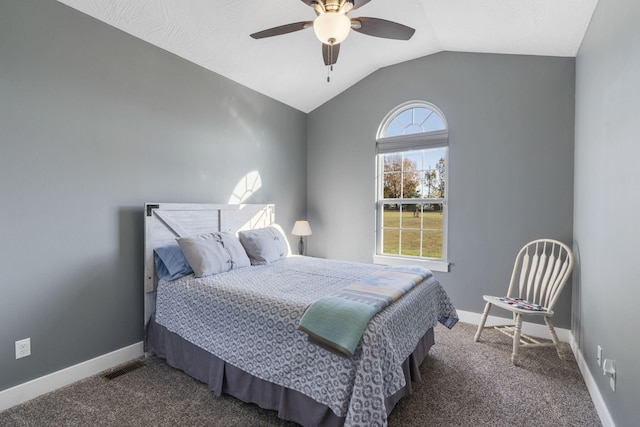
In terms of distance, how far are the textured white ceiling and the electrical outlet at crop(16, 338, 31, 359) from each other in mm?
2367

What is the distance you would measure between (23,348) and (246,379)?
151 cm

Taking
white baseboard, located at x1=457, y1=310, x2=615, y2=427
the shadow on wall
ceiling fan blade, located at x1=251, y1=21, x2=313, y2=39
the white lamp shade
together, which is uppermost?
ceiling fan blade, located at x1=251, y1=21, x2=313, y2=39

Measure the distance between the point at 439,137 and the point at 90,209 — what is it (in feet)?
11.6

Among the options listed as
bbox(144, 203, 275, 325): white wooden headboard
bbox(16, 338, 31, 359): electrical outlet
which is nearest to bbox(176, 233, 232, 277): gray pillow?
bbox(144, 203, 275, 325): white wooden headboard

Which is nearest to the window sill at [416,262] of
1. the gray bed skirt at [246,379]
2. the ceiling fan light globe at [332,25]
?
the gray bed skirt at [246,379]

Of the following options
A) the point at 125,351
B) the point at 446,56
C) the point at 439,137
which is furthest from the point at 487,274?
the point at 125,351

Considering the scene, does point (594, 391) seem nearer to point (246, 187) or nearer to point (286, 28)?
point (286, 28)

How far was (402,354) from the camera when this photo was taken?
1.77 metres

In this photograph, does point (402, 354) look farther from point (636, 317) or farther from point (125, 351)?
point (125, 351)

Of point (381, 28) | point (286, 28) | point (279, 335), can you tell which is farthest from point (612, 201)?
point (286, 28)

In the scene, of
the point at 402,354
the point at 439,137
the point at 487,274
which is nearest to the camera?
the point at 402,354

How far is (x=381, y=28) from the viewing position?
6.29 feet

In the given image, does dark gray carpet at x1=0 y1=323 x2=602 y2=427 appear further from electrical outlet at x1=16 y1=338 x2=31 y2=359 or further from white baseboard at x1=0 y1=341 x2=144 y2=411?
electrical outlet at x1=16 y1=338 x2=31 y2=359

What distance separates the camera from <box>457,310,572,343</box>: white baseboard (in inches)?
113
